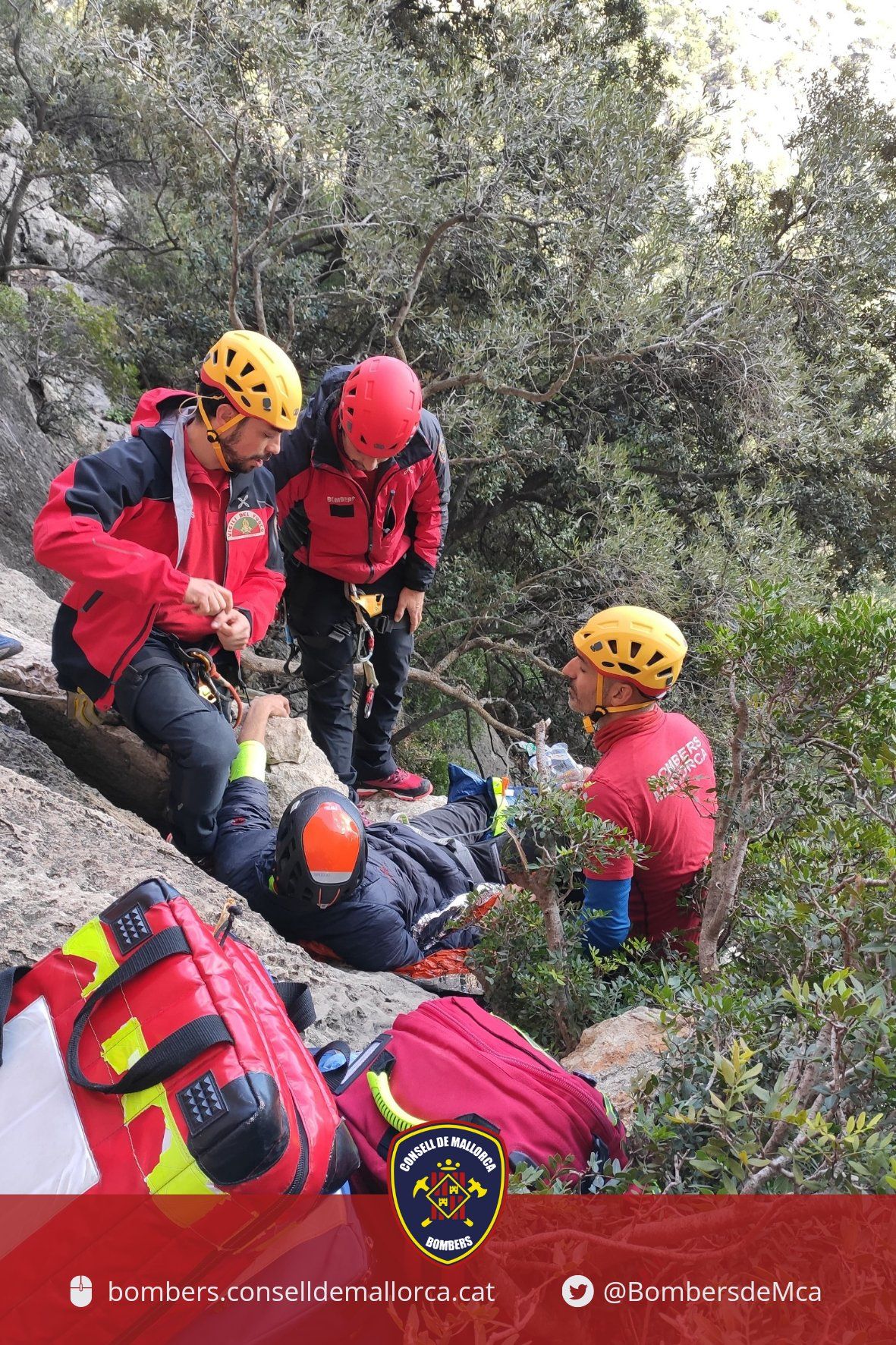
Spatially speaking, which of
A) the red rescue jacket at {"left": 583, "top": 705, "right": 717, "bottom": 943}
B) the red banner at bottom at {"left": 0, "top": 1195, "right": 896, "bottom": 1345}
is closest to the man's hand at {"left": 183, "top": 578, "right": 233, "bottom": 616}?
the red rescue jacket at {"left": 583, "top": 705, "right": 717, "bottom": 943}

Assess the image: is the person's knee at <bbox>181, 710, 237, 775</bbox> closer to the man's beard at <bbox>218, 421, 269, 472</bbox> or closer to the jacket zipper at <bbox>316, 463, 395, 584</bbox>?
the man's beard at <bbox>218, 421, 269, 472</bbox>

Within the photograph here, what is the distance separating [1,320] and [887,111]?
11.0 m

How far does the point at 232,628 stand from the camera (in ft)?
13.9

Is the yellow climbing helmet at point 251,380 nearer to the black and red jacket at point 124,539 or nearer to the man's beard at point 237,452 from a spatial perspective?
the man's beard at point 237,452

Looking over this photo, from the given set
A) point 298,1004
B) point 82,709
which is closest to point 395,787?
point 82,709

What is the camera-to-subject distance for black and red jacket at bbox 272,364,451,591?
525cm

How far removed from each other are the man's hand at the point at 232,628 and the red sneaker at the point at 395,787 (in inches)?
93.8

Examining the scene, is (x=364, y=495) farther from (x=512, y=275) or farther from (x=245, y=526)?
(x=512, y=275)

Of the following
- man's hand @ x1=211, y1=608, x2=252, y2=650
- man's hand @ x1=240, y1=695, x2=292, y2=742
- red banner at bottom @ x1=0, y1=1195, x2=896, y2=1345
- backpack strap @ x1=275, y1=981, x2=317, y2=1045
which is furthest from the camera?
man's hand @ x1=240, y1=695, x2=292, y2=742

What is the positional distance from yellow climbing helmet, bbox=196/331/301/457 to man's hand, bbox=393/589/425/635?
2050 mm

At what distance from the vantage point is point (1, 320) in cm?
924

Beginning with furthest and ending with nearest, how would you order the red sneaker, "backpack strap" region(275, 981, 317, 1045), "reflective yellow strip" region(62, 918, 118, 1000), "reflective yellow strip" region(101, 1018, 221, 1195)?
the red sneaker < "backpack strap" region(275, 981, 317, 1045) < "reflective yellow strip" region(62, 918, 118, 1000) < "reflective yellow strip" region(101, 1018, 221, 1195)

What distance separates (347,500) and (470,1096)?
12.8 feet

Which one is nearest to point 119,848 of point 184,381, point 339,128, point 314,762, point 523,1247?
point 314,762
